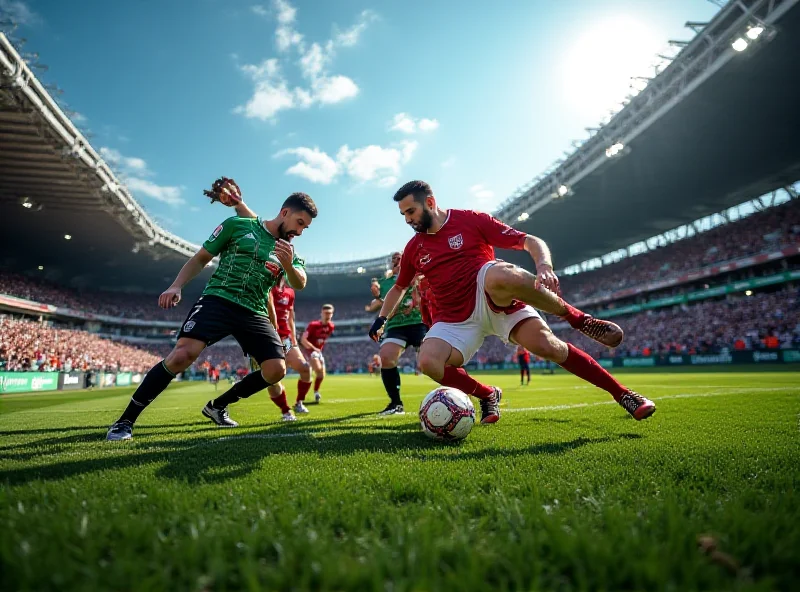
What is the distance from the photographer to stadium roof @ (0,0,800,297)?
54.1ft

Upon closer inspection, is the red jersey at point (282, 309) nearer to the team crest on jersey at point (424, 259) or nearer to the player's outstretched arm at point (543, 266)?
the team crest on jersey at point (424, 259)

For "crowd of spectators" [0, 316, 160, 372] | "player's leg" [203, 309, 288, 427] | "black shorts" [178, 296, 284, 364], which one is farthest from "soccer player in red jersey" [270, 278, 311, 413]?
"crowd of spectators" [0, 316, 160, 372]

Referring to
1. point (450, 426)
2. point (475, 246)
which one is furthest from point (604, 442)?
point (475, 246)

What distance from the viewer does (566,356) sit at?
11.6 feet

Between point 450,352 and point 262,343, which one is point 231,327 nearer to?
point 262,343

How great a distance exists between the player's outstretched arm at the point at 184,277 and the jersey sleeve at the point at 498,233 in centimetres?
248

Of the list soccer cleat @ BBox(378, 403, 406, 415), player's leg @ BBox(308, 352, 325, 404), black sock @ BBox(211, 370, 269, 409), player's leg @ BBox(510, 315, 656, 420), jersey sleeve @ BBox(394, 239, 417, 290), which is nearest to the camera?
player's leg @ BBox(510, 315, 656, 420)

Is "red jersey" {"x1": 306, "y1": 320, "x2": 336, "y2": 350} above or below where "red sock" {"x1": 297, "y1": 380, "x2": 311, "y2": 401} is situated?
above

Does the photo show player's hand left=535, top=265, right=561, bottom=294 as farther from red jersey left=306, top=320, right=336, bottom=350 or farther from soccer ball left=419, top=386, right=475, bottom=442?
red jersey left=306, top=320, right=336, bottom=350

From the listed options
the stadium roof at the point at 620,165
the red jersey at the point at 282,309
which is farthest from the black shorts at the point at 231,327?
the stadium roof at the point at 620,165

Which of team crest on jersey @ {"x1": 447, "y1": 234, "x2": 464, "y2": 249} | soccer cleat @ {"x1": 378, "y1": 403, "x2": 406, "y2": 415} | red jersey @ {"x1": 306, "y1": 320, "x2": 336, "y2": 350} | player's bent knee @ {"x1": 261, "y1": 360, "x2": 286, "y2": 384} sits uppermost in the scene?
team crest on jersey @ {"x1": 447, "y1": 234, "x2": 464, "y2": 249}

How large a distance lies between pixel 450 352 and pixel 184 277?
7.96ft

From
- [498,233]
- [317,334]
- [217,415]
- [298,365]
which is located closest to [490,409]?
[498,233]

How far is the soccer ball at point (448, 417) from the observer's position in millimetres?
3049
